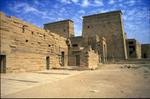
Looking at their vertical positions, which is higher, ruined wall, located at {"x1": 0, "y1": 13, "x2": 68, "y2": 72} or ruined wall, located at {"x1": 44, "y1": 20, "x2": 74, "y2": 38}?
ruined wall, located at {"x1": 44, "y1": 20, "x2": 74, "y2": 38}

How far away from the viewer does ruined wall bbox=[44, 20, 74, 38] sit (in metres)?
36.4

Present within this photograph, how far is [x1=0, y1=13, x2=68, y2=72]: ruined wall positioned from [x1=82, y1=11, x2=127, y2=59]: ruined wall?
1541 cm

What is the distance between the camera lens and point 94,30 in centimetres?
3331

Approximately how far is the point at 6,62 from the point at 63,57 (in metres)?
11.0

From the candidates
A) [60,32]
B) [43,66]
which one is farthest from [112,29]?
[43,66]

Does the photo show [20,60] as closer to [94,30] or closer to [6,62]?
[6,62]

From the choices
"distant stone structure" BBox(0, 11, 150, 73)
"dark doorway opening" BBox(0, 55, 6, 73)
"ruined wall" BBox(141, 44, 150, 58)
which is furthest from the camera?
"ruined wall" BBox(141, 44, 150, 58)

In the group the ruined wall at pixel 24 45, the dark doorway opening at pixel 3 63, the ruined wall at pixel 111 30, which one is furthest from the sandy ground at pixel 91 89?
the ruined wall at pixel 111 30

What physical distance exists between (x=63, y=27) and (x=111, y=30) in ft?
38.8

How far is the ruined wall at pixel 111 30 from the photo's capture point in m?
30.4

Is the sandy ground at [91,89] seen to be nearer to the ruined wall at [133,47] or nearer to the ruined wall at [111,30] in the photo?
the ruined wall at [111,30]

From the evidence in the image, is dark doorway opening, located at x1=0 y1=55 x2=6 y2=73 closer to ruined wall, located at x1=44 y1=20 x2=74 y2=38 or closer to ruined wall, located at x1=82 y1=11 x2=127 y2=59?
ruined wall, located at x1=82 y1=11 x2=127 y2=59

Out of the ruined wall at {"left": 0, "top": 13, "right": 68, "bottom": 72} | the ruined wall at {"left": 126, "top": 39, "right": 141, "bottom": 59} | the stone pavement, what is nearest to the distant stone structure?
the ruined wall at {"left": 0, "top": 13, "right": 68, "bottom": 72}

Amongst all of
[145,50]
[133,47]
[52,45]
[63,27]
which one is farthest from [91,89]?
[145,50]
